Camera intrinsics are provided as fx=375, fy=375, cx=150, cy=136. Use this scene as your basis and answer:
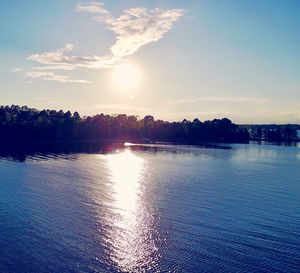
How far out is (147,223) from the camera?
47.1m

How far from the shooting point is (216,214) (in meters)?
50.1

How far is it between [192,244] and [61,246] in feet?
44.4

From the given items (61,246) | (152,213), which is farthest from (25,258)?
(152,213)

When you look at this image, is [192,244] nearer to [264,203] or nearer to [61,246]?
[61,246]

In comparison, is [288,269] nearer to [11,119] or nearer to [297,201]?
[297,201]

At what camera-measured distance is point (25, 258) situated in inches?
1391

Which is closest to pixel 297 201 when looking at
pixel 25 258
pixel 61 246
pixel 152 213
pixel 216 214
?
pixel 216 214

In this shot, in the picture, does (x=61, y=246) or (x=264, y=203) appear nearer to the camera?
(x=61, y=246)

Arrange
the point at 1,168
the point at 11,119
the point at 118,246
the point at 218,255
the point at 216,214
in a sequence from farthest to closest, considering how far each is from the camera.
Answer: the point at 11,119, the point at 1,168, the point at 216,214, the point at 118,246, the point at 218,255

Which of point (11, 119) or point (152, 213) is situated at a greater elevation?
point (11, 119)

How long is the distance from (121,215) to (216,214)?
12.7 m

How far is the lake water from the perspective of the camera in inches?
1387

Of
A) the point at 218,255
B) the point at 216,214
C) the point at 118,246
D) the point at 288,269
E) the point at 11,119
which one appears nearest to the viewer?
the point at 288,269

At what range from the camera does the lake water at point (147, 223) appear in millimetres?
35219
